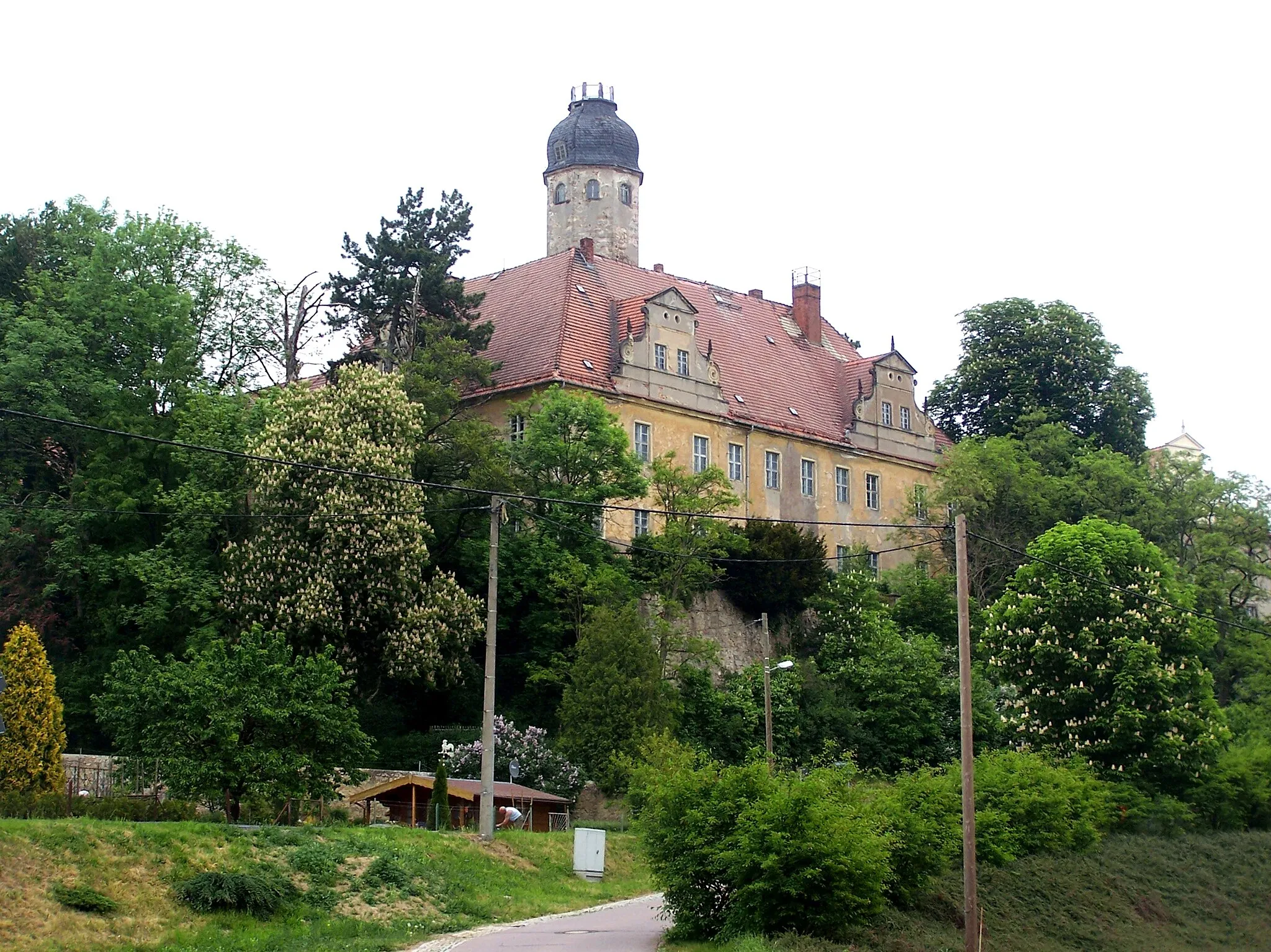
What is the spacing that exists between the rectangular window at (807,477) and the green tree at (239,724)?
32483 mm

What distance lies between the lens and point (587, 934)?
27031 millimetres

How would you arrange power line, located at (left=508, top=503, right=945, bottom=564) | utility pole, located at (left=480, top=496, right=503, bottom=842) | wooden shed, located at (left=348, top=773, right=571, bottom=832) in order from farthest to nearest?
power line, located at (left=508, top=503, right=945, bottom=564) < wooden shed, located at (left=348, top=773, right=571, bottom=832) < utility pole, located at (left=480, top=496, right=503, bottom=842)

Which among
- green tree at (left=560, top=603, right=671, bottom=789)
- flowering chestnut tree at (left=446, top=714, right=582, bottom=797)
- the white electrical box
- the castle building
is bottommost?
the white electrical box

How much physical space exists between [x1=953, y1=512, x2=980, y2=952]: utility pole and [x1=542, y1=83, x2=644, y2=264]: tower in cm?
4309

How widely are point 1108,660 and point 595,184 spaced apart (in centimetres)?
3356

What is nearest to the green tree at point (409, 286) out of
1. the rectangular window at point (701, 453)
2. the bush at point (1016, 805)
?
→ the rectangular window at point (701, 453)

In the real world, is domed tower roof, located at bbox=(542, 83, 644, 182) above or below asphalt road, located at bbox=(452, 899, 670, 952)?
above

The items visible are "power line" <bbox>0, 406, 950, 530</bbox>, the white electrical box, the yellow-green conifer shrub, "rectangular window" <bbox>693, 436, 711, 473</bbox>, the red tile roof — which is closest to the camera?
the white electrical box

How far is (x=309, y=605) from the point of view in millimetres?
42188

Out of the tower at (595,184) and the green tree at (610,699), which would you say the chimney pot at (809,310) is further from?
the green tree at (610,699)

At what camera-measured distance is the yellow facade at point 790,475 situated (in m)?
57.0

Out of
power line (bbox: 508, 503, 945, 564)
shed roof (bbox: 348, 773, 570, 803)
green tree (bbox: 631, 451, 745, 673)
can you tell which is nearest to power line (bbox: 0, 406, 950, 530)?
green tree (bbox: 631, 451, 745, 673)

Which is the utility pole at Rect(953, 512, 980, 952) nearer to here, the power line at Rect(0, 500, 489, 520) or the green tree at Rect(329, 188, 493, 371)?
the power line at Rect(0, 500, 489, 520)

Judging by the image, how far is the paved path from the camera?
81.8 feet
